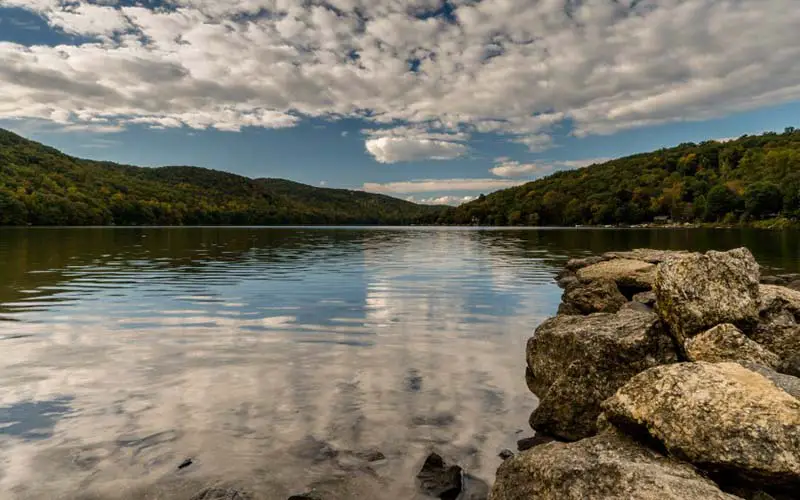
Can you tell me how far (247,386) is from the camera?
13484 millimetres

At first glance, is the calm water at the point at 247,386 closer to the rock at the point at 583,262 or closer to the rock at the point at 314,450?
the rock at the point at 314,450

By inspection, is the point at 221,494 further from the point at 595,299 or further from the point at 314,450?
the point at 595,299

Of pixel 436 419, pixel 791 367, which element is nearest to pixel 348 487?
pixel 436 419

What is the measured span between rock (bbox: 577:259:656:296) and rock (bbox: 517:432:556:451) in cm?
1491

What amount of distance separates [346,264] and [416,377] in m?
35.1

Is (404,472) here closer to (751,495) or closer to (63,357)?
(751,495)

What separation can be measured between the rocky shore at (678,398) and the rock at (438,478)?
1034mm

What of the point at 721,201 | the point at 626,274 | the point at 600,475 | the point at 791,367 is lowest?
the point at 600,475

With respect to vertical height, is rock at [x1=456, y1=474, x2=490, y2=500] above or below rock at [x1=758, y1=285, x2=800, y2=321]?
below

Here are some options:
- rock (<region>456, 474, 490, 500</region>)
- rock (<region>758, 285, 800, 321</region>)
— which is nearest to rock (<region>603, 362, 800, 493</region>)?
rock (<region>456, 474, 490, 500</region>)

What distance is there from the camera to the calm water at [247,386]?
29.9 feet

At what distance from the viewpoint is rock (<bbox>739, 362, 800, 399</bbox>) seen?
23.1ft

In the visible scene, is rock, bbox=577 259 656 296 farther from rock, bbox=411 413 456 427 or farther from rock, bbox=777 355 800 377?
rock, bbox=411 413 456 427

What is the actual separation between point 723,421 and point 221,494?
24.9 feet
